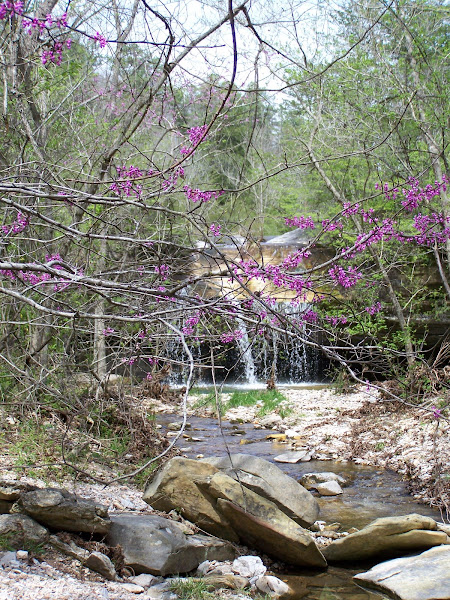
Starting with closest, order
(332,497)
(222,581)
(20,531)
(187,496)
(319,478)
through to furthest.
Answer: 1. (20,531)
2. (222,581)
3. (187,496)
4. (332,497)
5. (319,478)

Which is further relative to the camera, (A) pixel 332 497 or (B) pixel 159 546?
(A) pixel 332 497

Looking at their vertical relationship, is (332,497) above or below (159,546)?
below

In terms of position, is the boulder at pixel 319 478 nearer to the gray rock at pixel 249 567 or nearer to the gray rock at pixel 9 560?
the gray rock at pixel 249 567

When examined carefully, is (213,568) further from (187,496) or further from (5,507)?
(5,507)

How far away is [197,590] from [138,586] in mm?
328

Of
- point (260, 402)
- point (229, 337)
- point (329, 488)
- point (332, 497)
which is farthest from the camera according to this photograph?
point (260, 402)

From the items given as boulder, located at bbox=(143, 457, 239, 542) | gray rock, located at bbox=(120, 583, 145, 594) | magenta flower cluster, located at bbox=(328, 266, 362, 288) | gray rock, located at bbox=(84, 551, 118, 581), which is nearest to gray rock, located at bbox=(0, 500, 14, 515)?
gray rock, located at bbox=(84, 551, 118, 581)

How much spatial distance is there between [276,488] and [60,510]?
174 centimetres

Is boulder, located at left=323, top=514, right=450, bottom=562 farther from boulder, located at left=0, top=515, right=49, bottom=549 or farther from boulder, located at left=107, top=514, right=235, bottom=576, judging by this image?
A: boulder, located at left=0, top=515, right=49, bottom=549

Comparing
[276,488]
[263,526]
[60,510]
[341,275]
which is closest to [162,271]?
[341,275]

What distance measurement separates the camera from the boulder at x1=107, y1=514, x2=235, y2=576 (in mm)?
3303

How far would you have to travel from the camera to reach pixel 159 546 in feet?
11.1

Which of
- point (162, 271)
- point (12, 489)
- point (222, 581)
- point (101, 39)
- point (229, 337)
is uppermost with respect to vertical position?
point (101, 39)

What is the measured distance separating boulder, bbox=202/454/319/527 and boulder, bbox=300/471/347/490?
105 centimetres
